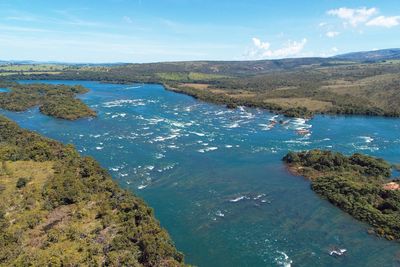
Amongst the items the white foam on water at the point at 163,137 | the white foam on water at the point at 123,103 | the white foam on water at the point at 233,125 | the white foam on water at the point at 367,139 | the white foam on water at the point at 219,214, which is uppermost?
the white foam on water at the point at 123,103

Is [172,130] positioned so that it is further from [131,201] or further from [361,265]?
[361,265]

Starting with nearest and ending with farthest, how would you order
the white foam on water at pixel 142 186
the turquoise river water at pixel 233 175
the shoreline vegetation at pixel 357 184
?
the turquoise river water at pixel 233 175 < the shoreline vegetation at pixel 357 184 < the white foam on water at pixel 142 186

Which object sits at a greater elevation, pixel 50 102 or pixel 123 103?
pixel 50 102

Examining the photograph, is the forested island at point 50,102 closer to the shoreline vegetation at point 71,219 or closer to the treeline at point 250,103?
the shoreline vegetation at point 71,219

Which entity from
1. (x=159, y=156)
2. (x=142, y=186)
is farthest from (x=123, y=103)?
(x=142, y=186)

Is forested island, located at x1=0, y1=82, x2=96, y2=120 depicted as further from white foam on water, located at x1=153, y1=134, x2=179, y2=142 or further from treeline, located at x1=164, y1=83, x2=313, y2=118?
treeline, located at x1=164, y1=83, x2=313, y2=118

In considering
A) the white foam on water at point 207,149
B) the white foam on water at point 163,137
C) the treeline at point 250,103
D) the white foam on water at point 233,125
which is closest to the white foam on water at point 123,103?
the treeline at point 250,103

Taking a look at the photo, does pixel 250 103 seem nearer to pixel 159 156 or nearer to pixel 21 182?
pixel 159 156
